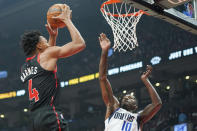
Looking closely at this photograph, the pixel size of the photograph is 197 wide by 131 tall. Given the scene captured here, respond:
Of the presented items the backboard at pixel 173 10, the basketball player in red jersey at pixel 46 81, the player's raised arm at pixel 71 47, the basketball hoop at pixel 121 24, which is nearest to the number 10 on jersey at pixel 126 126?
the backboard at pixel 173 10

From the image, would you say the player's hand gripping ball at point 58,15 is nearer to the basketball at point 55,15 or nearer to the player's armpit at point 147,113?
the basketball at point 55,15

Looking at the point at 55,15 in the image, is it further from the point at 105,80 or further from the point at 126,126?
the point at 126,126

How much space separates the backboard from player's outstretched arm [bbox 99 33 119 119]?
77cm

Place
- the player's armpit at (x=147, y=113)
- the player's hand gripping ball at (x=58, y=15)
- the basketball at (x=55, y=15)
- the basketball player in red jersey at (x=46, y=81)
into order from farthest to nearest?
the player's armpit at (x=147, y=113) → the basketball at (x=55, y=15) → the player's hand gripping ball at (x=58, y=15) → the basketball player in red jersey at (x=46, y=81)

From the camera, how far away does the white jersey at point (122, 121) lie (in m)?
4.14

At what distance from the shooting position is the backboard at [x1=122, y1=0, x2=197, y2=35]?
444 centimetres

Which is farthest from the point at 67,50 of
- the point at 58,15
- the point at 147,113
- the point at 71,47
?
the point at 147,113

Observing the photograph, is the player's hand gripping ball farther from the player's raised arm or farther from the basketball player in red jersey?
the player's raised arm

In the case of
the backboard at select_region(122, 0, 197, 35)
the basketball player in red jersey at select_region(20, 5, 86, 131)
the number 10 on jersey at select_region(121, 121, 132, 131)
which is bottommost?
the number 10 on jersey at select_region(121, 121, 132, 131)

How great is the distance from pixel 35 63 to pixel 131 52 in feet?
37.9

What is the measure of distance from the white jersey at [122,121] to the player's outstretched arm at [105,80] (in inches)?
2.7

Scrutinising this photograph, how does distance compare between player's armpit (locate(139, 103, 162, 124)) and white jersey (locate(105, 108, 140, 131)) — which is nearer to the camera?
white jersey (locate(105, 108, 140, 131))

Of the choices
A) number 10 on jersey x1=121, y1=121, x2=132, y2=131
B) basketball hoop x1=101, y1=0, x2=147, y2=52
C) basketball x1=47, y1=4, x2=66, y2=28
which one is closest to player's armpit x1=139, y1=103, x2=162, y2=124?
number 10 on jersey x1=121, y1=121, x2=132, y2=131

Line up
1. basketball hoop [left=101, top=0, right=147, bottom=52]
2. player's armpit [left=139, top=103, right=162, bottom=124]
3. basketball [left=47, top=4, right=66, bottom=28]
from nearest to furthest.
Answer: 1. basketball [left=47, top=4, right=66, bottom=28]
2. player's armpit [left=139, top=103, right=162, bottom=124]
3. basketball hoop [left=101, top=0, right=147, bottom=52]
